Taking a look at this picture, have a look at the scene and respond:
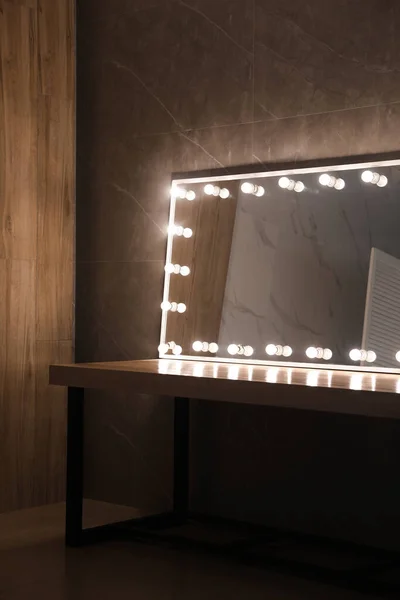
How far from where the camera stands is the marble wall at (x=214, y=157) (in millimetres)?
3199

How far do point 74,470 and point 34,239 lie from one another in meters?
1.10

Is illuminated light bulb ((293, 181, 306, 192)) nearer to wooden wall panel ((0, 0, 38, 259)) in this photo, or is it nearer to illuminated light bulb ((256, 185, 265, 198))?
illuminated light bulb ((256, 185, 265, 198))

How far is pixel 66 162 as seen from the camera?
4008 millimetres

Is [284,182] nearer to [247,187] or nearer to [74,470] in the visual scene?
[247,187]

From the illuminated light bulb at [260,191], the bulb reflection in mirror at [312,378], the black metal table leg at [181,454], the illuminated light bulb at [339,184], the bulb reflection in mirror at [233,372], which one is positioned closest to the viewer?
the bulb reflection in mirror at [312,378]

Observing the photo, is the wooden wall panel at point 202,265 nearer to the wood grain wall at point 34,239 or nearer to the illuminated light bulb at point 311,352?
the illuminated light bulb at point 311,352

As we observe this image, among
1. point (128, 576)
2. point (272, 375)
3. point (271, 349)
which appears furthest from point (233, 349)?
point (128, 576)

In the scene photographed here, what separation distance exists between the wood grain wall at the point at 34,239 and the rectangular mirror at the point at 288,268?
569mm

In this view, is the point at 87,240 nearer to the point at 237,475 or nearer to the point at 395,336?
the point at 237,475

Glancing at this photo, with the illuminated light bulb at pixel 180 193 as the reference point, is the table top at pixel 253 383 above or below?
below

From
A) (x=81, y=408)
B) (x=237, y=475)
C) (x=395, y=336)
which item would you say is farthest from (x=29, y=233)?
(x=395, y=336)

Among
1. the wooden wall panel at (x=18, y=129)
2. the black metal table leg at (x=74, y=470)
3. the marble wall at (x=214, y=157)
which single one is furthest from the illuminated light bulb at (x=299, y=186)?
the wooden wall panel at (x=18, y=129)

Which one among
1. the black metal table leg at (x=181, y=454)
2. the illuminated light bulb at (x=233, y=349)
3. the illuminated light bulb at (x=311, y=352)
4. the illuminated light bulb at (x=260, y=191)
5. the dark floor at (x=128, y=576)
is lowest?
the dark floor at (x=128, y=576)

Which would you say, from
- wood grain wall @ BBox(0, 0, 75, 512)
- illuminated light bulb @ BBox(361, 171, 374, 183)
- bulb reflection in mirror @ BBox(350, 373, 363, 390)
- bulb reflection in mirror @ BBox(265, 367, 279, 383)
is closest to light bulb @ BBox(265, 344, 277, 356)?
bulb reflection in mirror @ BBox(265, 367, 279, 383)
